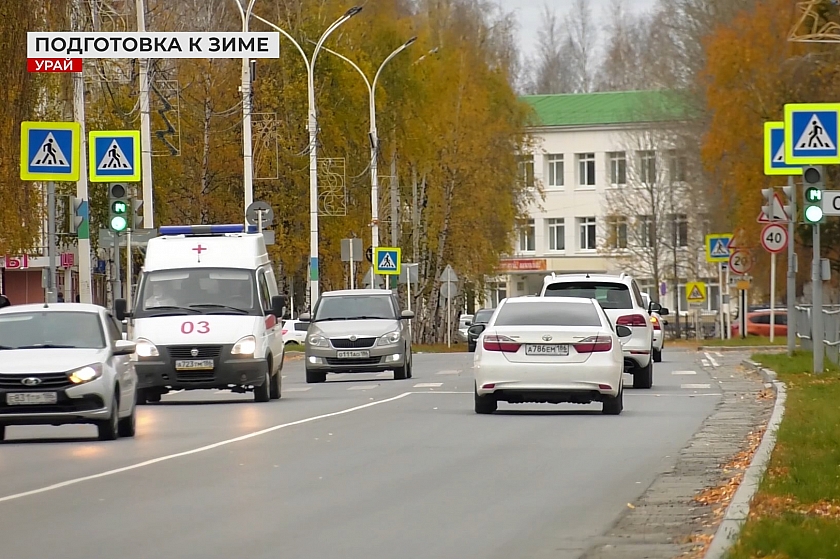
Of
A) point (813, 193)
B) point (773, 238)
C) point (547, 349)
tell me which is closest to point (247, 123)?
point (773, 238)

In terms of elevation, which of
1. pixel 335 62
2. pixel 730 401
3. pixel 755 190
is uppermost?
pixel 335 62

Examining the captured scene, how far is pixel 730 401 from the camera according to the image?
88.1 feet

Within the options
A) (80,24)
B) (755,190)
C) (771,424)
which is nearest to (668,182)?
(755,190)

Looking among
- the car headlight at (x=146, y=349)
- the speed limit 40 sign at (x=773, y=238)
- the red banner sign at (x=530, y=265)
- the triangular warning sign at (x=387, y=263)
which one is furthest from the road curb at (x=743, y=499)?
the red banner sign at (x=530, y=265)

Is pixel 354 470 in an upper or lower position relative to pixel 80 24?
lower

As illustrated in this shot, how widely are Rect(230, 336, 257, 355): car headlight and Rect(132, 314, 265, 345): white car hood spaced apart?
0.08 metres

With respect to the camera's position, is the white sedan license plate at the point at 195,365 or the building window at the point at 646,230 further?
the building window at the point at 646,230

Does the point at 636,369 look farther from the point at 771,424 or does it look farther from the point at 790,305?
the point at 771,424

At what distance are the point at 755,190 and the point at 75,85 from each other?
2342cm

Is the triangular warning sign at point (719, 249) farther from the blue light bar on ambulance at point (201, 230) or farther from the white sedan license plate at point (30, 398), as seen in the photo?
the white sedan license plate at point (30, 398)

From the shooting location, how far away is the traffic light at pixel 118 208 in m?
30.6

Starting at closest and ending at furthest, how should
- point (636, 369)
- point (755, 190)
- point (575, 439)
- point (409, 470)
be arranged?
1. point (409, 470)
2. point (575, 439)
3. point (636, 369)
4. point (755, 190)

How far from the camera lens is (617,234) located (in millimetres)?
103062

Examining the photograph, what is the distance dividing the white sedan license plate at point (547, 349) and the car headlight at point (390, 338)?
12411 mm
